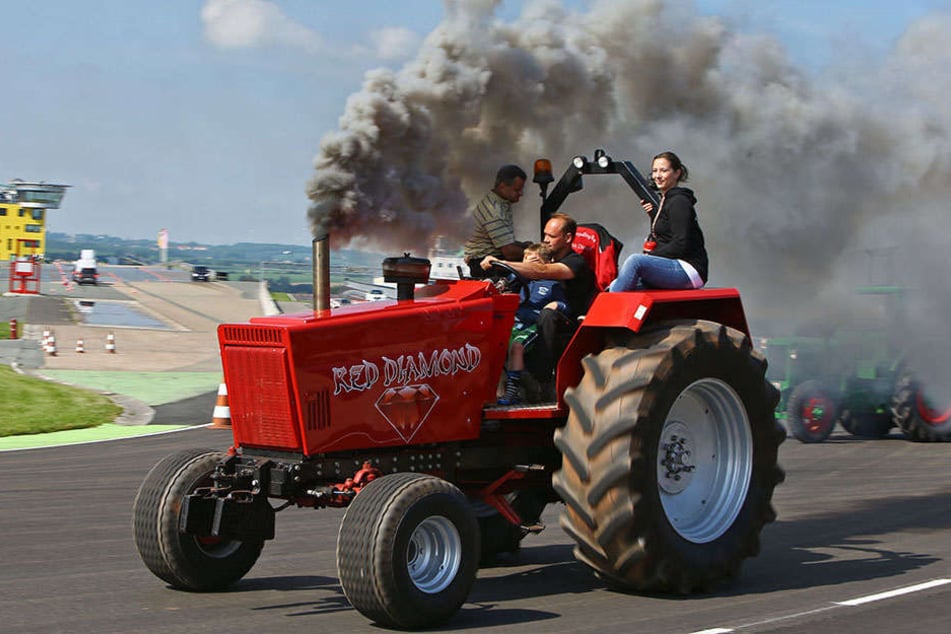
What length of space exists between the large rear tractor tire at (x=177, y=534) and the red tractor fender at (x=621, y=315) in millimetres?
1837

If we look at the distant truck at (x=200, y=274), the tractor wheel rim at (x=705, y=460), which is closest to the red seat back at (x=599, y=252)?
the tractor wheel rim at (x=705, y=460)

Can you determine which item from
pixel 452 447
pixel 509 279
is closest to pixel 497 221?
pixel 509 279

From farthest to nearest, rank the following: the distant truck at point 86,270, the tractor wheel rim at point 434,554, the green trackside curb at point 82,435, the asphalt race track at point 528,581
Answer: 1. the distant truck at point 86,270
2. the green trackside curb at point 82,435
3. the asphalt race track at point 528,581
4. the tractor wheel rim at point 434,554

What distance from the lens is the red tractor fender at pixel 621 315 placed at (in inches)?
253

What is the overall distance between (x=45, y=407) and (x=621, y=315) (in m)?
11.8

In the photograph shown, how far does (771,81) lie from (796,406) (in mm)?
6263

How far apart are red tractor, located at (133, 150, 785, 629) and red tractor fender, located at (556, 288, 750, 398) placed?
0.01 m

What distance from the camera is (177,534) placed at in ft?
20.6

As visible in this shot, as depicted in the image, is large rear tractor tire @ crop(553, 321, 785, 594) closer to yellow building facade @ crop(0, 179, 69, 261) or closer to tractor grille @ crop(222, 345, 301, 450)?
tractor grille @ crop(222, 345, 301, 450)

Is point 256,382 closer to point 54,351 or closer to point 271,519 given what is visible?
point 271,519

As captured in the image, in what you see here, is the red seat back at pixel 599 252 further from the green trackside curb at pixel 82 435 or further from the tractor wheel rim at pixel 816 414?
the green trackside curb at pixel 82 435

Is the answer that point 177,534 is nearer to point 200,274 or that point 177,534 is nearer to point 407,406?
point 407,406

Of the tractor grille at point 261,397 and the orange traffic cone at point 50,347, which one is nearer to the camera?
the tractor grille at point 261,397

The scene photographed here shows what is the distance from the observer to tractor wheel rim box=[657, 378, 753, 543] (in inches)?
265
